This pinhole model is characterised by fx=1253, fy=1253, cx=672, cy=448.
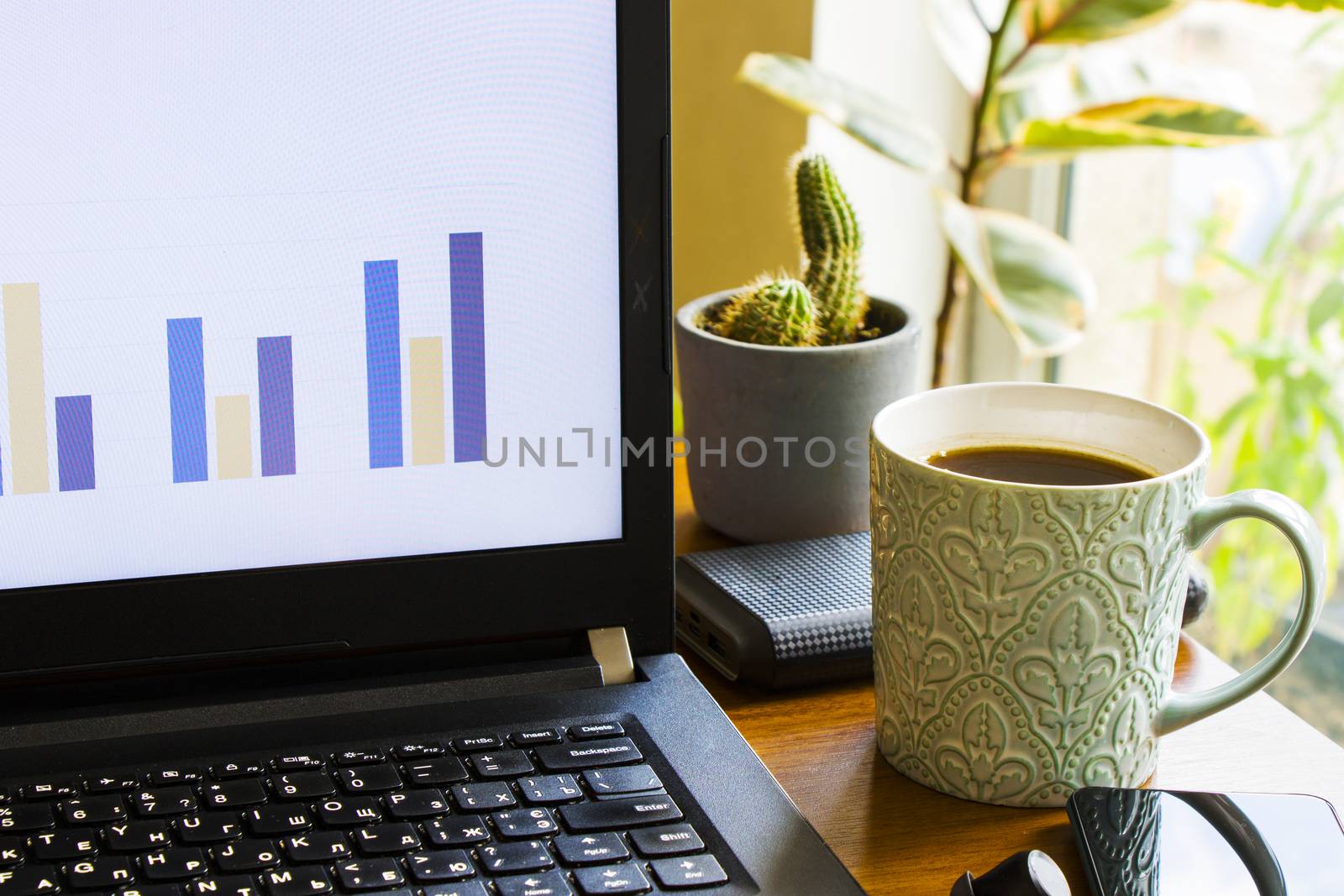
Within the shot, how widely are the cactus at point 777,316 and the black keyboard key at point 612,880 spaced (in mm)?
327

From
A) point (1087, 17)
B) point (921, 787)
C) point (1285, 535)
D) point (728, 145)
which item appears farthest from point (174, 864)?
point (728, 145)

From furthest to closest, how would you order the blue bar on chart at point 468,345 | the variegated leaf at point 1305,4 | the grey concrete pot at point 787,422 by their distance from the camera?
1. the variegated leaf at point 1305,4
2. the grey concrete pot at point 787,422
3. the blue bar on chart at point 468,345

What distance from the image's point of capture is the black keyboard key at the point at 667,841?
38 cm

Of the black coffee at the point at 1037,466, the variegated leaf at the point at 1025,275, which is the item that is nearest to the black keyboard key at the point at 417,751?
the black coffee at the point at 1037,466

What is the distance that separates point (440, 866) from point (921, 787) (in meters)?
0.19

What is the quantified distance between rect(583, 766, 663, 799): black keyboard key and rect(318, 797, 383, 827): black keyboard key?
69mm

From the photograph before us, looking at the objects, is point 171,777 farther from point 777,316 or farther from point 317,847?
point 777,316

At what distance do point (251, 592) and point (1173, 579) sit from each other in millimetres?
330

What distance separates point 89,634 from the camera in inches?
17.9

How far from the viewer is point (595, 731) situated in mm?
442

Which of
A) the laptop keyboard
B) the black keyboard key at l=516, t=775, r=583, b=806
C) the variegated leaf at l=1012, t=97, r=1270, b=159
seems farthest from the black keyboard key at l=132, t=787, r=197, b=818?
the variegated leaf at l=1012, t=97, r=1270, b=159

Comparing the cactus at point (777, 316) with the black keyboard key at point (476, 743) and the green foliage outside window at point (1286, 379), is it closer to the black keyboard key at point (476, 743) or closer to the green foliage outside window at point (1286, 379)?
the black keyboard key at point (476, 743)

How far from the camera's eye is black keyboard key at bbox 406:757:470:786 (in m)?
0.41

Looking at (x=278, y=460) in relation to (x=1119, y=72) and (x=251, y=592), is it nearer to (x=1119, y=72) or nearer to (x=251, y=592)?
(x=251, y=592)
